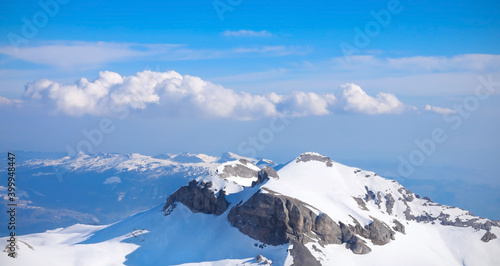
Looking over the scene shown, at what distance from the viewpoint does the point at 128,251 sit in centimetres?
18838

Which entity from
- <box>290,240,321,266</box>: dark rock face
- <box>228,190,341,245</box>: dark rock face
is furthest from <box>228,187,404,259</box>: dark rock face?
<box>290,240,321,266</box>: dark rock face

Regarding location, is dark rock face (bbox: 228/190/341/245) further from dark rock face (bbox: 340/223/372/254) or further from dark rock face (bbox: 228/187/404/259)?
dark rock face (bbox: 340/223/372/254)

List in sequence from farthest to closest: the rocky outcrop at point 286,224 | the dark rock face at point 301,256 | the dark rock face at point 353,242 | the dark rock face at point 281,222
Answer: the dark rock face at point 353,242 → the rocky outcrop at point 286,224 → the dark rock face at point 281,222 → the dark rock face at point 301,256

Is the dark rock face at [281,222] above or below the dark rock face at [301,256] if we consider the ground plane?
above

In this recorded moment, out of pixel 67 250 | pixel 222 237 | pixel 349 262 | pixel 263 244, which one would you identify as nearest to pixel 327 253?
pixel 349 262

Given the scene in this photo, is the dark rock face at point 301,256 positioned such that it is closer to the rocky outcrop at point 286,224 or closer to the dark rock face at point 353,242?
the rocky outcrop at point 286,224

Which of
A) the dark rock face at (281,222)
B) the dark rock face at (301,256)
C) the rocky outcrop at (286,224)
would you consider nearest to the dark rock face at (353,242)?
the rocky outcrop at (286,224)

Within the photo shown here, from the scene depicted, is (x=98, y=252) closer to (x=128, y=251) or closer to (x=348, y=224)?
(x=128, y=251)

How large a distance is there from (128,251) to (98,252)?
1203cm

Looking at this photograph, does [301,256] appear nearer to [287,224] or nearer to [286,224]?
[286,224]

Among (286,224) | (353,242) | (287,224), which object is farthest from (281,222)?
(353,242)

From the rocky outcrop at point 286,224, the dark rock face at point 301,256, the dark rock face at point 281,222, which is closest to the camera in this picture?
the dark rock face at point 301,256

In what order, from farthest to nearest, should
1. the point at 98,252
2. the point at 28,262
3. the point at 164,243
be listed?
1. the point at 164,243
2. the point at 98,252
3. the point at 28,262

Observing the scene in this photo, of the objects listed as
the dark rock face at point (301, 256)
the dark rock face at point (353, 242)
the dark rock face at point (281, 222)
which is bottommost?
the dark rock face at point (301, 256)
